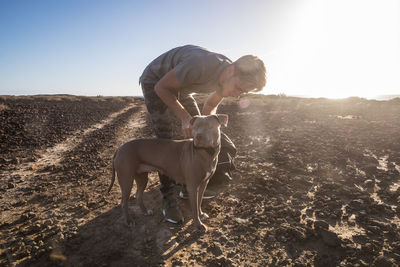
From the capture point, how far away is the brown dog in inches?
126

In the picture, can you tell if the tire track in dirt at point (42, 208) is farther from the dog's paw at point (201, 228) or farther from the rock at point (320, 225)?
the rock at point (320, 225)

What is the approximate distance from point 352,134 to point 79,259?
8.85 m

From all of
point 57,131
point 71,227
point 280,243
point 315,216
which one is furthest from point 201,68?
point 57,131

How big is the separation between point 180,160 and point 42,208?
8.78 feet

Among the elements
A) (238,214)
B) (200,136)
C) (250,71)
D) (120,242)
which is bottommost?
(120,242)

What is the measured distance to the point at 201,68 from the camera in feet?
10.0

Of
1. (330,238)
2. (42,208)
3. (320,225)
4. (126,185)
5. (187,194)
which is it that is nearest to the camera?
(330,238)

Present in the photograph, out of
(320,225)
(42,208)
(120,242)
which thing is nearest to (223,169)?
(320,225)

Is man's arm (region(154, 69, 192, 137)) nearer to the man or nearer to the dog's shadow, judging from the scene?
the man

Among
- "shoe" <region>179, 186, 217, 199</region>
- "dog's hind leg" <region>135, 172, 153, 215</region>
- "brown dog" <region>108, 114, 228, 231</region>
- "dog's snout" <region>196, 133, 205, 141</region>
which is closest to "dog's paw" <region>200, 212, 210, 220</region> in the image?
"brown dog" <region>108, 114, 228, 231</region>

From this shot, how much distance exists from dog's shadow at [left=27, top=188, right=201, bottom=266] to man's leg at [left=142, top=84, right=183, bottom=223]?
0.75ft

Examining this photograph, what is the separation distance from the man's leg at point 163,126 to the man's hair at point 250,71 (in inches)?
57.1

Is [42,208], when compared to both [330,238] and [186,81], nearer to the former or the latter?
[186,81]

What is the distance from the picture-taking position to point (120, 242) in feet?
9.95
